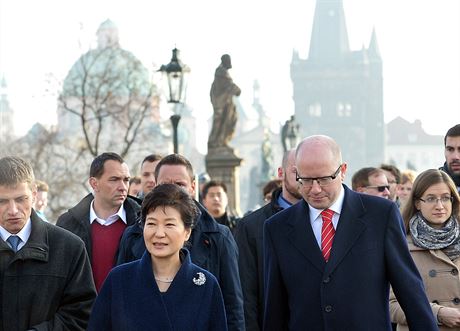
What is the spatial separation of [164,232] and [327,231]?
929 millimetres

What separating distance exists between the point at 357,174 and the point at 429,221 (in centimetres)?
273

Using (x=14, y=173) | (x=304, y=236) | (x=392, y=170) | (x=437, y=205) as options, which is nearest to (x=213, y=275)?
(x=304, y=236)

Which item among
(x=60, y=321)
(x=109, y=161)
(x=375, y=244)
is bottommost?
(x=60, y=321)

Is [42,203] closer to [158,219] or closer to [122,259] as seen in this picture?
[122,259]

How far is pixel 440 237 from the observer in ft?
23.7

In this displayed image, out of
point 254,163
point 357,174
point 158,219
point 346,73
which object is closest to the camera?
point 158,219

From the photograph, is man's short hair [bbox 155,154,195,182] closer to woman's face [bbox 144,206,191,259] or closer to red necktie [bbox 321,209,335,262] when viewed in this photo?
red necktie [bbox 321,209,335,262]

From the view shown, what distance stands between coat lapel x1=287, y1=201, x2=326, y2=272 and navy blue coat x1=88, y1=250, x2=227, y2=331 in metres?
0.56

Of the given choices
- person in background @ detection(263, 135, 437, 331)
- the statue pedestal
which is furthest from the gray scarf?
the statue pedestal

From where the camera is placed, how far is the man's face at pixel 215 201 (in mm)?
12289

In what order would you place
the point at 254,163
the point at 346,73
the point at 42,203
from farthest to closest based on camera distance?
1. the point at 254,163
2. the point at 346,73
3. the point at 42,203

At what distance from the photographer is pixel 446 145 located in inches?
332

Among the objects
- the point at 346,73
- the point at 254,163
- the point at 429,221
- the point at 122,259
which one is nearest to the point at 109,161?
the point at 122,259

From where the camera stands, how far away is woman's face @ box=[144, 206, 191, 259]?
546 centimetres
